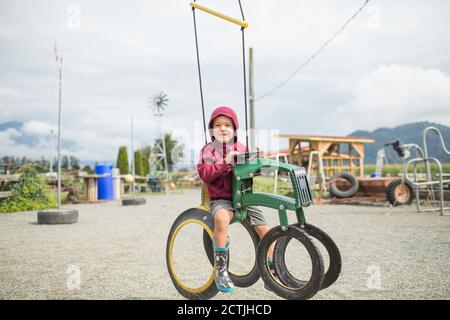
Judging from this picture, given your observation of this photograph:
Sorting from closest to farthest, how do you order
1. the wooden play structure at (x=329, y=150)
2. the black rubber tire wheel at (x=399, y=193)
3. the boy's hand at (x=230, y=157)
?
the boy's hand at (x=230, y=157) < the black rubber tire wheel at (x=399, y=193) < the wooden play structure at (x=329, y=150)

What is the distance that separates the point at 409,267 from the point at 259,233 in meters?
3.28

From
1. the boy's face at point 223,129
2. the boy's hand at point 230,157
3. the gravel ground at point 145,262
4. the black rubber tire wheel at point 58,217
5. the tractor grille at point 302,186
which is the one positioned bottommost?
the gravel ground at point 145,262

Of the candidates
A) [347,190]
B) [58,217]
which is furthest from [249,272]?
[347,190]

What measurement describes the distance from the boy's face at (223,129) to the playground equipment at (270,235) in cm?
13

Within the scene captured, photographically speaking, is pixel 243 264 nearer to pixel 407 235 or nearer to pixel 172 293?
pixel 172 293

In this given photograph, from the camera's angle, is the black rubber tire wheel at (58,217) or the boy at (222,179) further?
the black rubber tire wheel at (58,217)

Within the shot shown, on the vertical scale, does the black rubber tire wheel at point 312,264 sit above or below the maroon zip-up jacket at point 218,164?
below

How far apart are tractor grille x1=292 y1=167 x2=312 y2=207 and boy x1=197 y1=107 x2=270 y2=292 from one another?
0.37 m

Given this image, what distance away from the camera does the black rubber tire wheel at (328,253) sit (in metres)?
1.75

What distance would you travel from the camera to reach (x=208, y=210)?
2.18 meters

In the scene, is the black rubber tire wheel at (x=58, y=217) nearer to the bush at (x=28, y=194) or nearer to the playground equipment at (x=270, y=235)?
the bush at (x=28, y=194)

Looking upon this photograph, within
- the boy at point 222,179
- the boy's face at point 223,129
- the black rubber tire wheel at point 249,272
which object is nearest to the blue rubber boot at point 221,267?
the boy at point 222,179

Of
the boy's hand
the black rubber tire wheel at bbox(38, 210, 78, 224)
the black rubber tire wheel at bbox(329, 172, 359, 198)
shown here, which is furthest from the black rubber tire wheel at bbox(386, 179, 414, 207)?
the boy's hand
